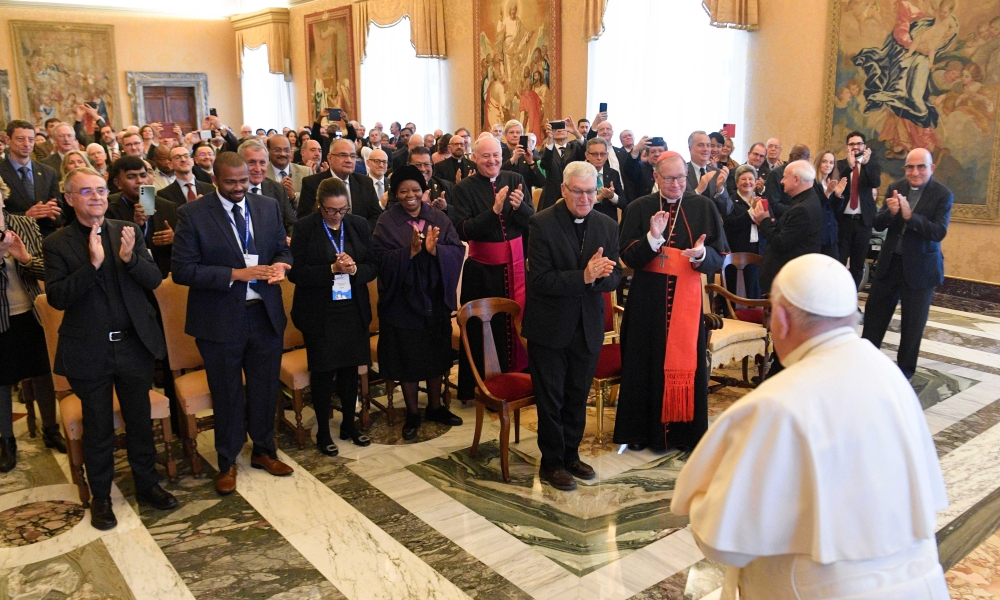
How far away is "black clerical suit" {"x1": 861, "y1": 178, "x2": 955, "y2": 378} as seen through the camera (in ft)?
18.9

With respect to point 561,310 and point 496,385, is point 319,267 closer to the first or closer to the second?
point 496,385

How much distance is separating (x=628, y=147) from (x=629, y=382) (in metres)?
5.83

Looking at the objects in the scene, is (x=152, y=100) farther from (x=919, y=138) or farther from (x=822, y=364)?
(x=822, y=364)

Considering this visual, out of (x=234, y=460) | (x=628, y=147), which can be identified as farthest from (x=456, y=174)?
(x=234, y=460)

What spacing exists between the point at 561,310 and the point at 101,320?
2.29m

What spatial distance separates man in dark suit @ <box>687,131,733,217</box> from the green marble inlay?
2.88m

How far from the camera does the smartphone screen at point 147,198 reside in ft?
15.3

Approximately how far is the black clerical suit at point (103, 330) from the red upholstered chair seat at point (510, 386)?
6.00 ft

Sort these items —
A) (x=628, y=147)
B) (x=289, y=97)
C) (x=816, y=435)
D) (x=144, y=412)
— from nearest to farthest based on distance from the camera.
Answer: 1. (x=816, y=435)
2. (x=144, y=412)
3. (x=628, y=147)
4. (x=289, y=97)

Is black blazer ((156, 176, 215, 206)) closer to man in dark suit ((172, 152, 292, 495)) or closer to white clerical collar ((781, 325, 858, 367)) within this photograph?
man in dark suit ((172, 152, 292, 495))

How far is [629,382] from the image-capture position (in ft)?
15.4

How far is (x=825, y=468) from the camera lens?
1.72 metres

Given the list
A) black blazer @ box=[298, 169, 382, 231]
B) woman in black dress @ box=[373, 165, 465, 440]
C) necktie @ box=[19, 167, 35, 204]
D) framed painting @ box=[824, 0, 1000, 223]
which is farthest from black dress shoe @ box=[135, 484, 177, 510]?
framed painting @ box=[824, 0, 1000, 223]

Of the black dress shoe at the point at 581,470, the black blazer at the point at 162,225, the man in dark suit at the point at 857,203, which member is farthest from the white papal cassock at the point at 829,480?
the man in dark suit at the point at 857,203
